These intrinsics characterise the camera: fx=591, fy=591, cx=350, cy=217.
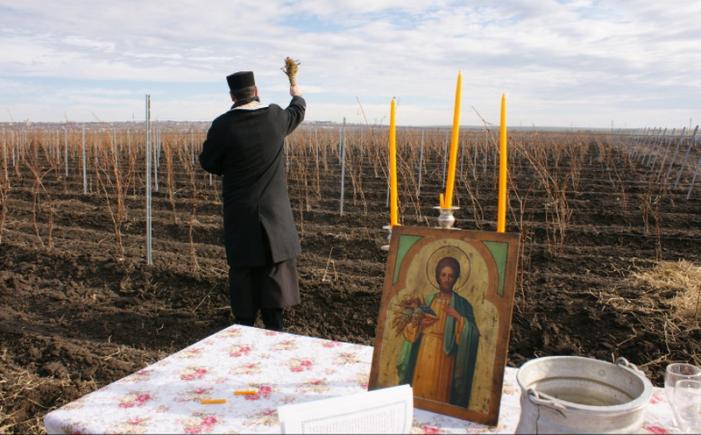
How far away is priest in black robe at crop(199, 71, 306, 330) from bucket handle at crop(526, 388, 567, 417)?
188 centimetres

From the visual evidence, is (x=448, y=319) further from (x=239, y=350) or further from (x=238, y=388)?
(x=239, y=350)

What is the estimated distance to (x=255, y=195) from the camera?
271cm

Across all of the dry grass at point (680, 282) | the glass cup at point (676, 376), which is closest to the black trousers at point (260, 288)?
the glass cup at point (676, 376)

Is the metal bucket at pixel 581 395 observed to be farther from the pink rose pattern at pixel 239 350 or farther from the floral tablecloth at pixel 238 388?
the pink rose pattern at pixel 239 350

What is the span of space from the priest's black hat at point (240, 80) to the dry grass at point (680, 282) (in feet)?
9.32

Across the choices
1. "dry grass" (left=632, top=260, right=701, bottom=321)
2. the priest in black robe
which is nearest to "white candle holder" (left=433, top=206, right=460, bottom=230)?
the priest in black robe

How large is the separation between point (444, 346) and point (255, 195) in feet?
5.53

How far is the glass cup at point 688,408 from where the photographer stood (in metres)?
1.10

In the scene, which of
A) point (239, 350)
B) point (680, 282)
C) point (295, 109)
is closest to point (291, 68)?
point (295, 109)

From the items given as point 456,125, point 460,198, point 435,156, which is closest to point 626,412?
point 456,125

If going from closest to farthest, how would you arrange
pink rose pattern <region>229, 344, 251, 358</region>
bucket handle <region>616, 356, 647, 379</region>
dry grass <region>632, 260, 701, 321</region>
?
1. bucket handle <region>616, 356, 647, 379</region>
2. pink rose pattern <region>229, 344, 251, 358</region>
3. dry grass <region>632, 260, 701, 321</region>

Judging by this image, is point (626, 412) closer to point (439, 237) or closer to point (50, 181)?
point (439, 237)

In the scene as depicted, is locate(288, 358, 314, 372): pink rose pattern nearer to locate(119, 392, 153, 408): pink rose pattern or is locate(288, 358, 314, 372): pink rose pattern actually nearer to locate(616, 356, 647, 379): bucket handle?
locate(119, 392, 153, 408): pink rose pattern

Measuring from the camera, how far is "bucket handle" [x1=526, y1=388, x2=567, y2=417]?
3.05ft
